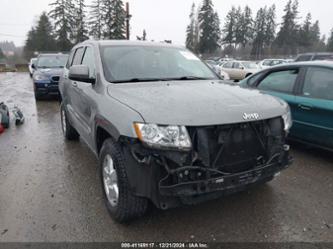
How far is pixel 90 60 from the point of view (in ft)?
12.2

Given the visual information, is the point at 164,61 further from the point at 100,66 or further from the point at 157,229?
the point at 157,229

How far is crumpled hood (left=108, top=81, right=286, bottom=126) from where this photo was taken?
219cm

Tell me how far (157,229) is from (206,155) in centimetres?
96

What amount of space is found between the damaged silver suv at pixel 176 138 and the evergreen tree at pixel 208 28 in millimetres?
59630

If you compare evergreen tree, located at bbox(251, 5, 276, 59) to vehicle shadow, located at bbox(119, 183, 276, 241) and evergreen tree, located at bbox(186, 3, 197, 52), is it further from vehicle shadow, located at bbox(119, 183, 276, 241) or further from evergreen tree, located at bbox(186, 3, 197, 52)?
vehicle shadow, located at bbox(119, 183, 276, 241)

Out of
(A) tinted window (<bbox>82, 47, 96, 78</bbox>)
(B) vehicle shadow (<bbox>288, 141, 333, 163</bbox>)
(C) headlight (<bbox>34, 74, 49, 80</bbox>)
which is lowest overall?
(B) vehicle shadow (<bbox>288, 141, 333, 163</bbox>)

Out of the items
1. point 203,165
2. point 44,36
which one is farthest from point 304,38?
point 203,165

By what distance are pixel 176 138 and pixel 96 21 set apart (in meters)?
57.3

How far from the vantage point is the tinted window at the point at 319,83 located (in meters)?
4.05

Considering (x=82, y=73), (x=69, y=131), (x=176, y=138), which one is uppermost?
(x=82, y=73)

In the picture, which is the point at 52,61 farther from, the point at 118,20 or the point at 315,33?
the point at 315,33

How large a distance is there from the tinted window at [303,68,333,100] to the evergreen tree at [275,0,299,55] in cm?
6464

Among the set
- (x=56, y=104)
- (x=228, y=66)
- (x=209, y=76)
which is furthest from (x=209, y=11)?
(x=209, y=76)

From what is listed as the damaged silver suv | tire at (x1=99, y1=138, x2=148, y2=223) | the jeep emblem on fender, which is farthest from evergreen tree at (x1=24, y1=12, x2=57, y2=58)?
the jeep emblem on fender
